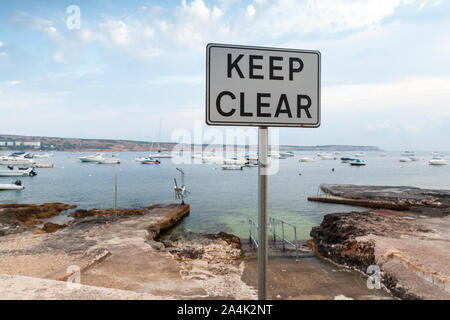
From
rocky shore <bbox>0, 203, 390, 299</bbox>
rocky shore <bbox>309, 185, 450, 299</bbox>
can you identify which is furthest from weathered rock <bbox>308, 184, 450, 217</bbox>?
rocky shore <bbox>0, 203, 390, 299</bbox>

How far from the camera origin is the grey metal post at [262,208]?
1.67 meters

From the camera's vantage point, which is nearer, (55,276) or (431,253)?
(55,276)

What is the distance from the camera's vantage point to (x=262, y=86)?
5.42 feet

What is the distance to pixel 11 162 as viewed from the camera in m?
72.5

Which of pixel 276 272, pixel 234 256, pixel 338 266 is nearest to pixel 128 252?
pixel 234 256

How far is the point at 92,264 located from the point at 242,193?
27.3m

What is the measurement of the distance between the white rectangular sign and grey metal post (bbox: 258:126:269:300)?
113mm

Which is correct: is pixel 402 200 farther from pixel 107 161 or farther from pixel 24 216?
pixel 107 161

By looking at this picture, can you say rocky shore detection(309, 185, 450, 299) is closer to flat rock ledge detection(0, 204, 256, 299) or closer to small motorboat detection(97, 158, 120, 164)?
flat rock ledge detection(0, 204, 256, 299)

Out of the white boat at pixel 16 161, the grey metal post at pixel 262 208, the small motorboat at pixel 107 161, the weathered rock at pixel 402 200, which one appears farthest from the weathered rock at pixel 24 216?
the small motorboat at pixel 107 161

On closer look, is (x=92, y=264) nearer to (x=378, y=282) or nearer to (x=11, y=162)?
(x=378, y=282)
